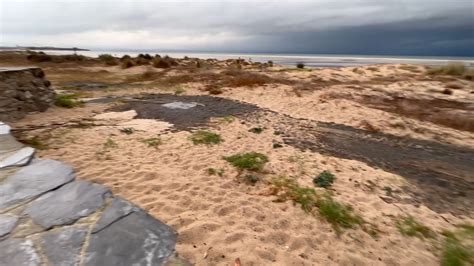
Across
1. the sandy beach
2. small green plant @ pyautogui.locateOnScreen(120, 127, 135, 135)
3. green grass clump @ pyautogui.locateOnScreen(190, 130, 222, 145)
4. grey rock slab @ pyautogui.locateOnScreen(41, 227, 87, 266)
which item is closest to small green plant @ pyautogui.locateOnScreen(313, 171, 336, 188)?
the sandy beach

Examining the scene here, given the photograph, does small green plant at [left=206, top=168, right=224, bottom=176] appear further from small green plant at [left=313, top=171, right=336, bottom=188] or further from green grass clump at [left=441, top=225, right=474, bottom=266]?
green grass clump at [left=441, top=225, right=474, bottom=266]

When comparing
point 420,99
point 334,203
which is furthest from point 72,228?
point 420,99

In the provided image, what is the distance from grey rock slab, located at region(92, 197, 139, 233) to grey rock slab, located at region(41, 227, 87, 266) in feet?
0.49

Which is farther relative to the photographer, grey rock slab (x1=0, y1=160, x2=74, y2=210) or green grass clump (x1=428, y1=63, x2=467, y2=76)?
green grass clump (x1=428, y1=63, x2=467, y2=76)

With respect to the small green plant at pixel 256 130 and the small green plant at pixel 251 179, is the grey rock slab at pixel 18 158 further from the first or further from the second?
the small green plant at pixel 256 130

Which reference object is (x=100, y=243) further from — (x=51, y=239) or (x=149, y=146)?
(x=149, y=146)

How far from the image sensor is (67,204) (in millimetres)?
3529

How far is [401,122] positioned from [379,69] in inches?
724

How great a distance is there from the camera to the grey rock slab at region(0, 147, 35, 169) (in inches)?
173

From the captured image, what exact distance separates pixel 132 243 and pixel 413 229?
3663 mm

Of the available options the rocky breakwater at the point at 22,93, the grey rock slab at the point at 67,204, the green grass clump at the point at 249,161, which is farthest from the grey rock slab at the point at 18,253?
the rocky breakwater at the point at 22,93

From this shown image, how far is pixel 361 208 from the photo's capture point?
15.7 feet

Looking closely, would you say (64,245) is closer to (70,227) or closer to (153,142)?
(70,227)

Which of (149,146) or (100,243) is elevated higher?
(100,243)
